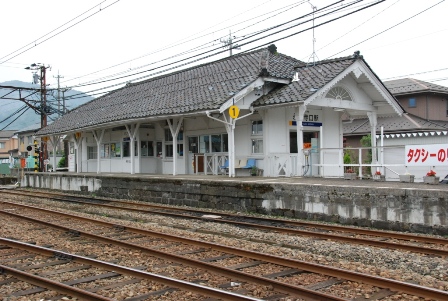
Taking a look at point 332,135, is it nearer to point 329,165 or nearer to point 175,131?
point 329,165

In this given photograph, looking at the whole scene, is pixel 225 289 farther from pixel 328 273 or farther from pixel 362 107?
pixel 362 107

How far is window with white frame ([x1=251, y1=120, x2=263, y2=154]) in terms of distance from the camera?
731 inches

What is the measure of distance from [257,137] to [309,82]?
2.96m

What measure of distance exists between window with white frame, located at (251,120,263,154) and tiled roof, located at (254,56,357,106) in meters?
1.08

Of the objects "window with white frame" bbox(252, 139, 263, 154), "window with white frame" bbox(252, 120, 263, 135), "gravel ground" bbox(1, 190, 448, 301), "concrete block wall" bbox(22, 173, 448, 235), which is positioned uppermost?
"window with white frame" bbox(252, 120, 263, 135)

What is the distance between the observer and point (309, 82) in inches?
692

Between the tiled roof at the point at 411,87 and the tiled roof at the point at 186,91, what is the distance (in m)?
11.6

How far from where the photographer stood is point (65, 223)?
12.1 metres

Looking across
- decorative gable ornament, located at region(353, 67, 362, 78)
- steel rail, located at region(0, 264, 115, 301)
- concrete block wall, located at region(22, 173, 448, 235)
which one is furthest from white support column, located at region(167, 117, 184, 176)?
steel rail, located at region(0, 264, 115, 301)

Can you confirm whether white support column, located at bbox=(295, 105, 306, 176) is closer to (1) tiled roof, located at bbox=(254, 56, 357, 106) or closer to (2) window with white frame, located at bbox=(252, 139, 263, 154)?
(1) tiled roof, located at bbox=(254, 56, 357, 106)

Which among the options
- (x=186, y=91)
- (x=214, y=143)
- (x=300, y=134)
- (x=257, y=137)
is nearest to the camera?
(x=300, y=134)

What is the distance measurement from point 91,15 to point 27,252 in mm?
11040

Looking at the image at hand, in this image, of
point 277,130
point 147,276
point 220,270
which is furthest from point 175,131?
point 147,276

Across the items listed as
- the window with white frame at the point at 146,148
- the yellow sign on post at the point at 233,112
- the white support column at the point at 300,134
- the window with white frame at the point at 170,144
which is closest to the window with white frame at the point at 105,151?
the window with white frame at the point at 146,148
